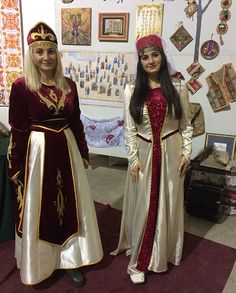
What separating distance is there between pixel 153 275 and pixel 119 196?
1.22 metres

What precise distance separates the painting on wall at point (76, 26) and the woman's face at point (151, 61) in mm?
1837

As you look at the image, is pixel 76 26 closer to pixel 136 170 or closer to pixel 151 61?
pixel 151 61

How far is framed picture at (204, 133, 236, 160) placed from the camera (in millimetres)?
2961

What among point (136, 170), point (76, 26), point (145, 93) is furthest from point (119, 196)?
point (76, 26)

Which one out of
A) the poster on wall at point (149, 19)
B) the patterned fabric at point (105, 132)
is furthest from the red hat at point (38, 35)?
the patterned fabric at point (105, 132)

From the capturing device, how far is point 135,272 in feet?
6.26

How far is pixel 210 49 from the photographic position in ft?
9.34

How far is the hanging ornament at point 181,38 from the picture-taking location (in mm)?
2905

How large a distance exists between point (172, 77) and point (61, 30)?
2.10 m

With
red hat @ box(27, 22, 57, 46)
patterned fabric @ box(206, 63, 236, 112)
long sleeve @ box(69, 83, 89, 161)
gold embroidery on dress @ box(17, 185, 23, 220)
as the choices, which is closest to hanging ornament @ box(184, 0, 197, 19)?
patterned fabric @ box(206, 63, 236, 112)

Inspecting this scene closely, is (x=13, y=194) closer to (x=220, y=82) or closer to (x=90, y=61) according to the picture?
(x=90, y=61)

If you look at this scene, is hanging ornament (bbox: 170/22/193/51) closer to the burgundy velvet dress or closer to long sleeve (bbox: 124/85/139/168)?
long sleeve (bbox: 124/85/139/168)

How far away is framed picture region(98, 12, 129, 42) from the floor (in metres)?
1.54

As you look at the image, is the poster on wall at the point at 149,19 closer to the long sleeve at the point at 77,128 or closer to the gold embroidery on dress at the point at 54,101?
the long sleeve at the point at 77,128
